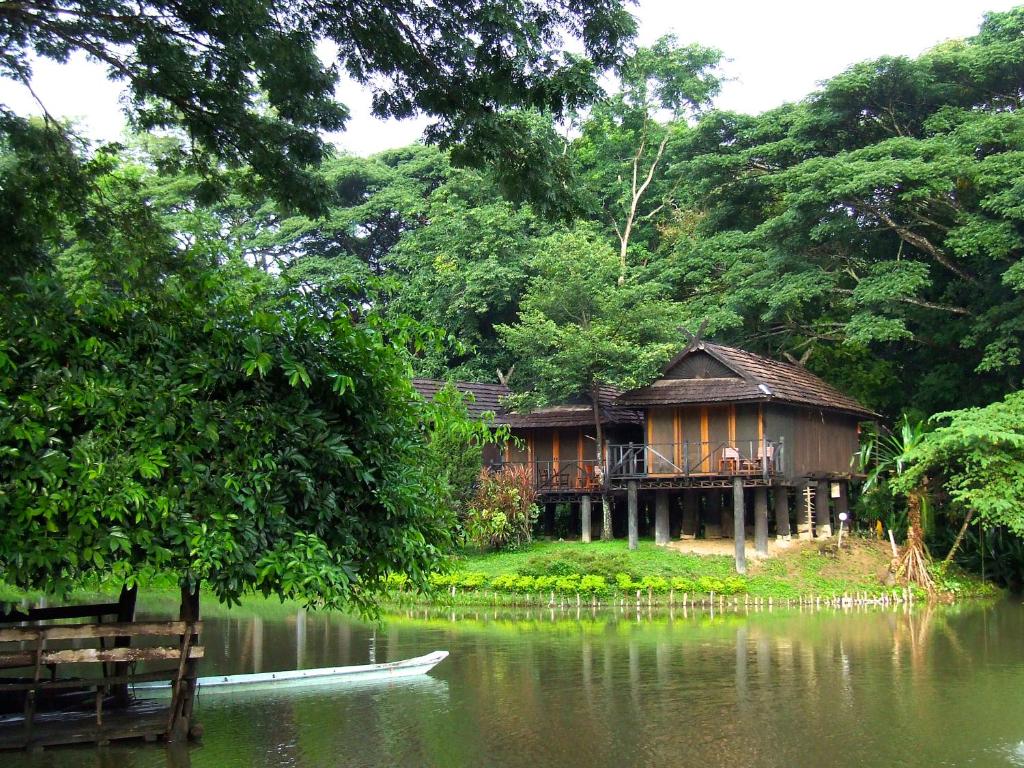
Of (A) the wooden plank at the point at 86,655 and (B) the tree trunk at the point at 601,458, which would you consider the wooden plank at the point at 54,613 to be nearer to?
(A) the wooden plank at the point at 86,655

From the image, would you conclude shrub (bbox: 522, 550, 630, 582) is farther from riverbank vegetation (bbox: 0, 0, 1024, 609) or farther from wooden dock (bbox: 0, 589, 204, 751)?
wooden dock (bbox: 0, 589, 204, 751)

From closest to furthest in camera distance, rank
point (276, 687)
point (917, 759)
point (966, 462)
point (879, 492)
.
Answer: point (917, 759), point (276, 687), point (966, 462), point (879, 492)

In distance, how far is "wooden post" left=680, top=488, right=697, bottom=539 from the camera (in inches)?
1168

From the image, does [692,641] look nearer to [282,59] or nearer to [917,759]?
[917,759]

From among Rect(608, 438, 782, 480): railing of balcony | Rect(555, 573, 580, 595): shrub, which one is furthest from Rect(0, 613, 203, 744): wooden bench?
Rect(608, 438, 782, 480): railing of balcony

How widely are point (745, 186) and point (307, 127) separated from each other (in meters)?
22.7

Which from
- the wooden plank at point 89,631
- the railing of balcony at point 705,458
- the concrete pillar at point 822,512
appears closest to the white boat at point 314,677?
the wooden plank at point 89,631

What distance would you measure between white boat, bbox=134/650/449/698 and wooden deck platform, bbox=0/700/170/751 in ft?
6.74

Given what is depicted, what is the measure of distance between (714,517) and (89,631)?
22155 millimetres

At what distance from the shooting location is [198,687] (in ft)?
46.0

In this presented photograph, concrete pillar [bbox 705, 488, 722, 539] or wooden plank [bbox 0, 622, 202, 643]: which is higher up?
concrete pillar [bbox 705, 488, 722, 539]

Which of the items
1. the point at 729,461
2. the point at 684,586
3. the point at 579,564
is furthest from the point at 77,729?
the point at 729,461

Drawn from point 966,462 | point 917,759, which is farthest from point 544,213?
point 966,462

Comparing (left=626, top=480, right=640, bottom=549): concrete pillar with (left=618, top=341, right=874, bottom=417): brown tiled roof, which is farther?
(left=626, top=480, right=640, bottom=549): concrete pillar
